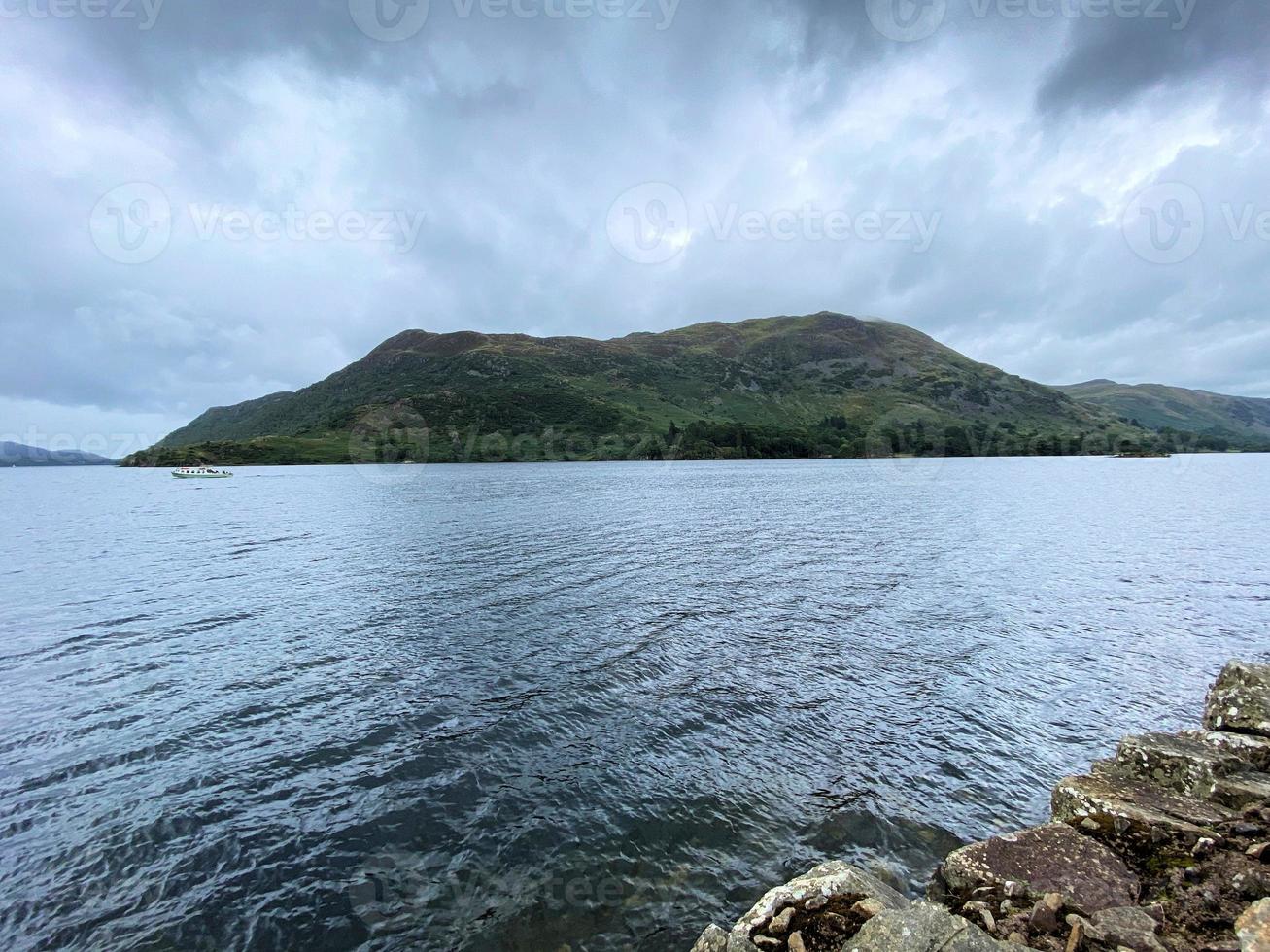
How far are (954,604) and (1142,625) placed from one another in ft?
26.1

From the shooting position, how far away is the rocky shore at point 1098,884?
8.48 metres

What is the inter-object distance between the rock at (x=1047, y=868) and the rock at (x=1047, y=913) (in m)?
0.58

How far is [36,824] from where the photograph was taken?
539 inches

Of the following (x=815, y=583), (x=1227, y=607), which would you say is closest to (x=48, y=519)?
(x=815, y=583)

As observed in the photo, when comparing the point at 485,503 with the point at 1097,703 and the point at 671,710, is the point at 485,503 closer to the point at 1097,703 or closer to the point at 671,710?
the point at 671,710

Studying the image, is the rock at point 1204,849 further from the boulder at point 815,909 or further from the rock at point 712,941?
the rock at point 712,941

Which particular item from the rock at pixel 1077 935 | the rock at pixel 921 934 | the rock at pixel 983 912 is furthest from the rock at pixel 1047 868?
the rock at pixel 921 934

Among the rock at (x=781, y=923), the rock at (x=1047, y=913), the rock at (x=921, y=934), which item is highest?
the rock at (x=921, y=934)

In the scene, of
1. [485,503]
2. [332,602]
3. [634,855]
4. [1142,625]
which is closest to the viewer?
[634,855]

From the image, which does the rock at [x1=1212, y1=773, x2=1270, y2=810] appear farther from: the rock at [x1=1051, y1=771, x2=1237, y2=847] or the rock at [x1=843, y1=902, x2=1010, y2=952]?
the rock at [x1=843, y1=902, x2=1010, y2=952]

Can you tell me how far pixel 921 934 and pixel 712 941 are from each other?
312 cm

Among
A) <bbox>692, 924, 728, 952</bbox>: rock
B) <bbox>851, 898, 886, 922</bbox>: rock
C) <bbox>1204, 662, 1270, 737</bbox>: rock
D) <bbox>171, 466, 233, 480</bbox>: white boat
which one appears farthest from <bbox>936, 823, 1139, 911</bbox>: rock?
<bbox>171, 466, 233, 480</bbox>: white boat

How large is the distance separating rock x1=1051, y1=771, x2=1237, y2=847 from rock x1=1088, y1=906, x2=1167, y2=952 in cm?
277

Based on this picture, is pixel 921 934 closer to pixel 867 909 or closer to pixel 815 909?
pixel 867 909
